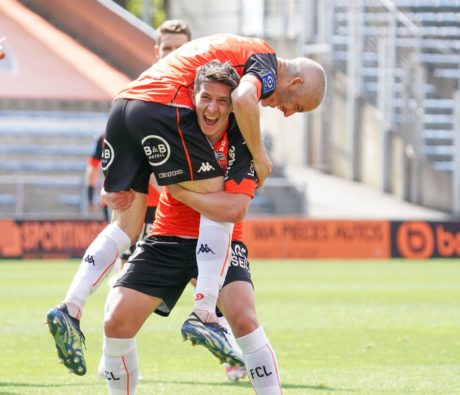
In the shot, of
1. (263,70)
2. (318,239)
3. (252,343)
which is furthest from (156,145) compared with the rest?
(318,239)

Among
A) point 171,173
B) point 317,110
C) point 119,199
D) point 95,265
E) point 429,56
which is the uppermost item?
point 429,56

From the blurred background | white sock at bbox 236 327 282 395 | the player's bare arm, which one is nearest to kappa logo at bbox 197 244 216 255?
the player's bare arm

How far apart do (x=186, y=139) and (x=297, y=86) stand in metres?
0.61

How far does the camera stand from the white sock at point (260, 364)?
5574 mm

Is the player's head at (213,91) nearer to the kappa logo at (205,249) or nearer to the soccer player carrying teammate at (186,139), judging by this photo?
the soccer player carrying teammate at (186,139)

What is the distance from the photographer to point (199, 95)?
5.52 meters

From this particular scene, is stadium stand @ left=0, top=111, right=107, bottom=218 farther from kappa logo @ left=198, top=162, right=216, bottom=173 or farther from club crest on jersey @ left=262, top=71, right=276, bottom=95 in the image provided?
club crest on jersey @ left=262, top=71, right=276, bottom=95

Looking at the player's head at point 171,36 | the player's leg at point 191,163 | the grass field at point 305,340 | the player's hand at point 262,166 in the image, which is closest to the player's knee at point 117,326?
the player's leg at point 191,163

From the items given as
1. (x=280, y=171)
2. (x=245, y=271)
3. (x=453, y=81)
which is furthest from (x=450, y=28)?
(x=245, y=271)

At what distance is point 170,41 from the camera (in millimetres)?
8359

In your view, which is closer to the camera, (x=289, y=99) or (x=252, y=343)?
(x=252, y=343)

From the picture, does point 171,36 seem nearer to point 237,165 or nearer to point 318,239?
point 237,165

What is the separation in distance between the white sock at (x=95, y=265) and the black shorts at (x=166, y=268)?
0.13 metres

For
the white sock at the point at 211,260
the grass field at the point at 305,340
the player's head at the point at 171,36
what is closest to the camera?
the white sock at the point at 211,260
